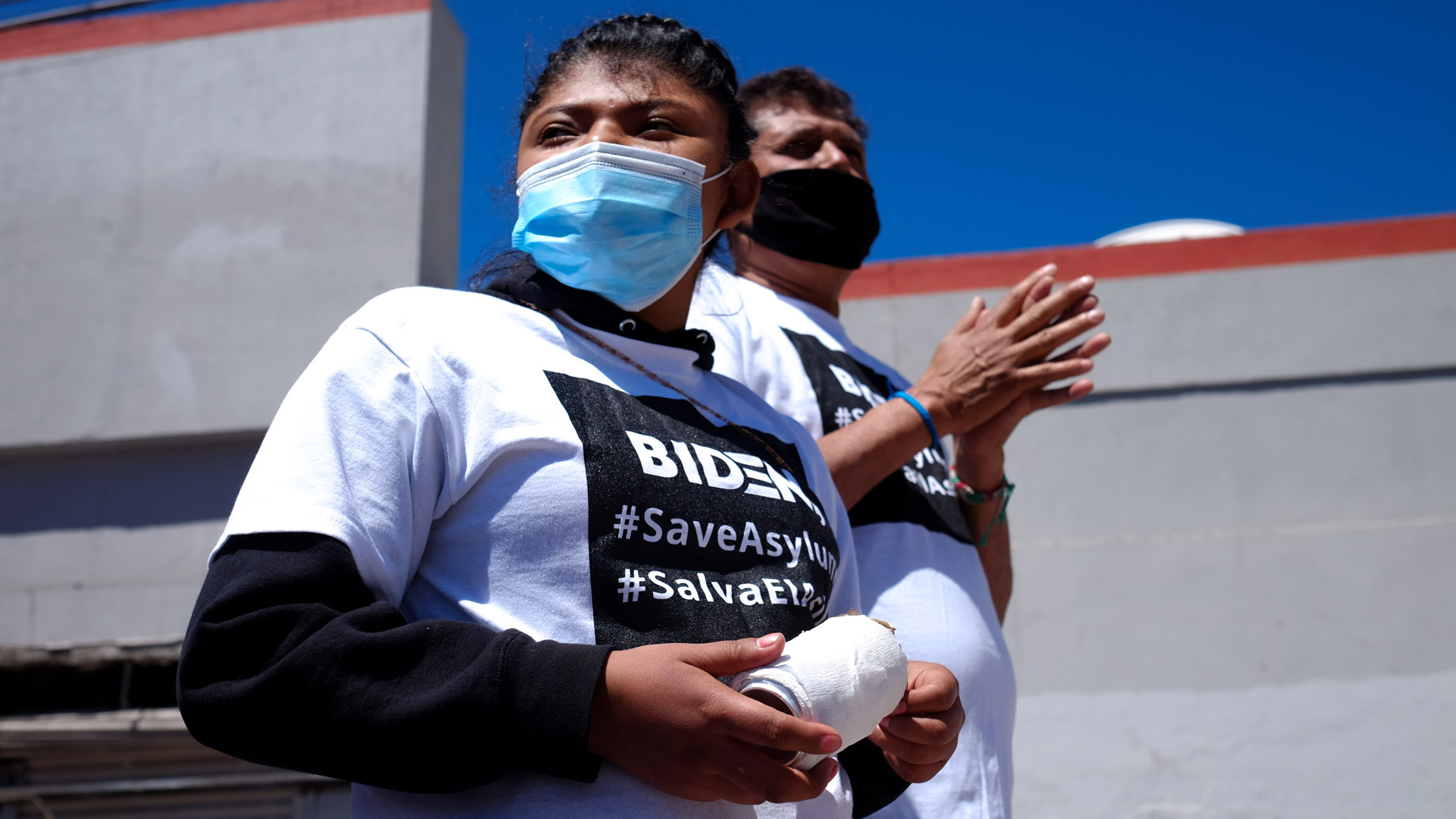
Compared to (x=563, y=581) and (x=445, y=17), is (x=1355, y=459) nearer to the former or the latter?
(x=445, y=17)

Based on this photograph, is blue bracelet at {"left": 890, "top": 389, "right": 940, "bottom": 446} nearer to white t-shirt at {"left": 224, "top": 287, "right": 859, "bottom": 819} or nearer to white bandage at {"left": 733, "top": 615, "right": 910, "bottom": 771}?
white t-shirt at {"left": 224, "top": 287, "right": 859, "bottom": 819}

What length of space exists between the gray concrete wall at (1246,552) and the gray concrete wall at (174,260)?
3163mm

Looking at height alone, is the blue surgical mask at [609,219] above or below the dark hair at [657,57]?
below

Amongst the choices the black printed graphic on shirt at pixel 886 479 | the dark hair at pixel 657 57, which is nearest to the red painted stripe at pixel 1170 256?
the black printed graphic on shirt at pixel 886 479

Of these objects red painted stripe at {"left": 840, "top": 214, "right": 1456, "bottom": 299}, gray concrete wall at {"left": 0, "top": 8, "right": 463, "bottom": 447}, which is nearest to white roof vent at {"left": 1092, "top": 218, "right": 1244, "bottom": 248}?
red painted stripe at {"left": 840, "top": 214, "right": 1456, "bottom": 299}

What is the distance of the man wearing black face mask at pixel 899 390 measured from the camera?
77.2 inches

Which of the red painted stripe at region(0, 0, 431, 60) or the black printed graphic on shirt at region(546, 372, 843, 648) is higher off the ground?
the red painted stripe at region(0, 0, 431, 60)

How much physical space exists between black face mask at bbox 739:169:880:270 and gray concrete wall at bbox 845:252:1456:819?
4.07m

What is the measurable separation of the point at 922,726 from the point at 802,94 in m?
1.82

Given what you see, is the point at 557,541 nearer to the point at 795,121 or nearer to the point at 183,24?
the point at 795,121

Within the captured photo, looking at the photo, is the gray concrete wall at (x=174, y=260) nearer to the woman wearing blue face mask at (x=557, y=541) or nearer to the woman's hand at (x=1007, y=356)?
the woman's hand at (x=1007, y=356)

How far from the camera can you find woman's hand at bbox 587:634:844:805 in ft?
3.40

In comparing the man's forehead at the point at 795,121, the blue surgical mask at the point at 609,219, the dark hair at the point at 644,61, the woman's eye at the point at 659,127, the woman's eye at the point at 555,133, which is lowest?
the blue surgical mask at the point at 609,219

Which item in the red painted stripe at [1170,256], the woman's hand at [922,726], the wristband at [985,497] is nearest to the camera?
the woman's hand at [922,726]
